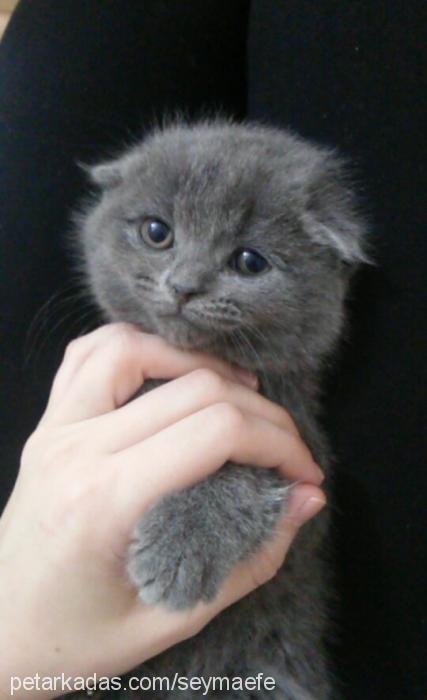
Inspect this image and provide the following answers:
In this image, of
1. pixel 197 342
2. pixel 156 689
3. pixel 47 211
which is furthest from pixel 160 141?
pixel 156 689

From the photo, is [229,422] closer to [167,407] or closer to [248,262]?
[167,407]

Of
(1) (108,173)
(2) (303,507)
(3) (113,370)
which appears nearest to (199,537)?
(2) (303,507)

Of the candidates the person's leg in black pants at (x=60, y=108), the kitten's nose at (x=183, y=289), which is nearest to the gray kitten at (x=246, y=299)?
the kitten's nose at (x=183, y=289)

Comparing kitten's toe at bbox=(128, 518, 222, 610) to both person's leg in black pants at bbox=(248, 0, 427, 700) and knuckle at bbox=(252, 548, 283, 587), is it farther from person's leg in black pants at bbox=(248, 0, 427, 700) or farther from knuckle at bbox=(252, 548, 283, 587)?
person's leg in black pants at bbox=(248, 0, 427, 700)

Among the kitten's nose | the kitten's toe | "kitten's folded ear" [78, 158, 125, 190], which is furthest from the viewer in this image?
"kitten's folded ear" [78, 158, 125, 190]

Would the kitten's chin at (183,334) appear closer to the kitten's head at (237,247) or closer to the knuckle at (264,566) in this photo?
the kitten's head at (237,247)

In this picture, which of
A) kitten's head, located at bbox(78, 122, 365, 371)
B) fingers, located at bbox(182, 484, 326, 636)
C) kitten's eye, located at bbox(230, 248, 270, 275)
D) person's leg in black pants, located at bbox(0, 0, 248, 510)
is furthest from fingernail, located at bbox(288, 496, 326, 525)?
person's leg in black pants, located at bbox(0, 0, 248, 510)
